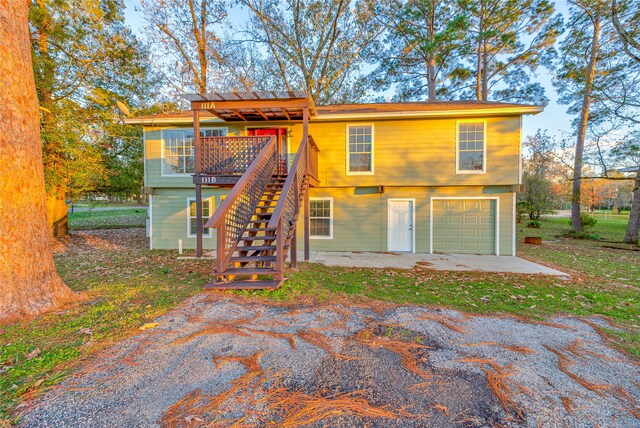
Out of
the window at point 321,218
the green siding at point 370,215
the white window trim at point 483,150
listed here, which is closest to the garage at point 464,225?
the green siding at point 370,215

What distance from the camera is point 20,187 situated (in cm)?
352

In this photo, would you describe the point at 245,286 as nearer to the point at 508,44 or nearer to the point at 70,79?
the point at 70,79

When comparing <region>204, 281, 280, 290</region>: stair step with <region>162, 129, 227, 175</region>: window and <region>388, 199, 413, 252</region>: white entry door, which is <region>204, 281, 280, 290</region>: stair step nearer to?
<region>388, 199, 413, 252</region>: white entry door

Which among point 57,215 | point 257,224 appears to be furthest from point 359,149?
point 57,215

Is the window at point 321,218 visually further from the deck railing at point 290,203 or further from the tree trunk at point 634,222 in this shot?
the tree trunk at point 634,222

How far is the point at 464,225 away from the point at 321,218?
5087 mm

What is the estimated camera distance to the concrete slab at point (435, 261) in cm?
700

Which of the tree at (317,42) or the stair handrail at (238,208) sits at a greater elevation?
the tree at (317,42)

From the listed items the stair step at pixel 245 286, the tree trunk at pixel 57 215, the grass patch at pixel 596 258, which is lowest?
the grass patch at pixel 596 258

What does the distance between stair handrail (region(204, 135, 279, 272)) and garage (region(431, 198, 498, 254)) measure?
6.25 meters

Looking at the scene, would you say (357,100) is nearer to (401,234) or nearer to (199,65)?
(199,65)

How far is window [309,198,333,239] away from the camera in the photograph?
981 cm

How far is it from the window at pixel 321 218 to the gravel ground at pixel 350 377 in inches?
251

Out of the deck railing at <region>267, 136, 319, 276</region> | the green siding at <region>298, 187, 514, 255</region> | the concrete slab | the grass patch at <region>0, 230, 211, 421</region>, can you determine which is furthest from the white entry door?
the grass patch at <region>0, 230, 211, 421</region>
